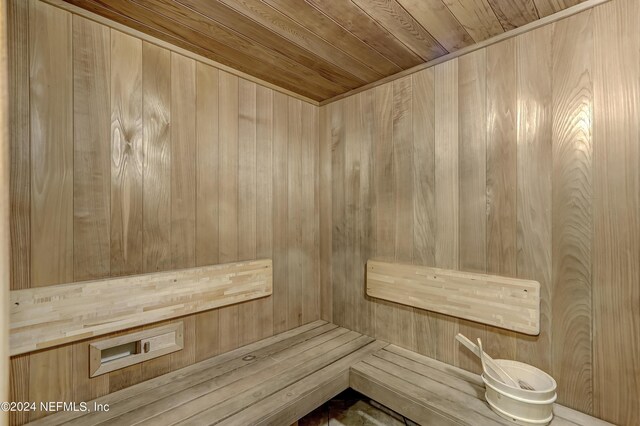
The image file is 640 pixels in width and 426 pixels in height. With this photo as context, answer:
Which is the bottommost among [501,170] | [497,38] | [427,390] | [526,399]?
[427,390]

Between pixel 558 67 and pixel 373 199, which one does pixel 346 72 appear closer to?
pixel 373 199

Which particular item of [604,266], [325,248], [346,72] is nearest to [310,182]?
[325,248]

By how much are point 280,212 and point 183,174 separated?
2.06ft

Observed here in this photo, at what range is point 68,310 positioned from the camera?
113 centimetres

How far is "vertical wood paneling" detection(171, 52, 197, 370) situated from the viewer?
143 centimetres

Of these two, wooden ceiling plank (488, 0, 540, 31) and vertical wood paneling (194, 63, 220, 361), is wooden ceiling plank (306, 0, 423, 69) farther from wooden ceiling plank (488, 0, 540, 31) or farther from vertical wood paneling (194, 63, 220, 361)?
vertical wood paneling (194, 63, 220, 361)

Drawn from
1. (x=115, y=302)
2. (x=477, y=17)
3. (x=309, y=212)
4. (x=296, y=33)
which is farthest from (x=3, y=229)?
(x=477, y=17)

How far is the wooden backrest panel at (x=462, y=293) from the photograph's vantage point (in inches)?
49.3

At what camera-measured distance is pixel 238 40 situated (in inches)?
54.4

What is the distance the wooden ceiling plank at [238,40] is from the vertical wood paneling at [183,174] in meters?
0.24

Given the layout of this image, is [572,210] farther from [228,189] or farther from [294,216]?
[228,189]

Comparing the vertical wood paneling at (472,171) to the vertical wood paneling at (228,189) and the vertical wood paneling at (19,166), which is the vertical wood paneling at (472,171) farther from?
the vertical wood paneling at (19,166)

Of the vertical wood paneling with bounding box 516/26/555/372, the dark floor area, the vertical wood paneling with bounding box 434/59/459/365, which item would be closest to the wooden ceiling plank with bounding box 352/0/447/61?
the vertical wood paneling with bounding box 434/59/459/365

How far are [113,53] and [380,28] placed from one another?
1.15 metres
